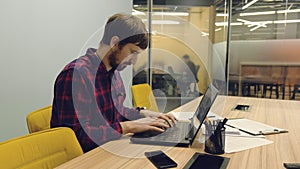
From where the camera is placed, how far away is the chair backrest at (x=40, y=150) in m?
0.90

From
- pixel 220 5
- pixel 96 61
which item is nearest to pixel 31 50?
pixel 96 61

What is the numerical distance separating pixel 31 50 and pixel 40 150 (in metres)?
1.63

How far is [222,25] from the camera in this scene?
4.45 m

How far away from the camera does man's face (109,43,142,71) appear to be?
57.8 inches

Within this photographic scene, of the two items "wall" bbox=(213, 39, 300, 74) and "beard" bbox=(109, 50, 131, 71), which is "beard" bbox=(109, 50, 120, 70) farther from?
"wall" bbox=(213, 39, 300, 74)

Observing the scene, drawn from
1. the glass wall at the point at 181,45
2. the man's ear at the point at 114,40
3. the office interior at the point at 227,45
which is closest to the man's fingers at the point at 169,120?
the man's ear at the point at 114,40

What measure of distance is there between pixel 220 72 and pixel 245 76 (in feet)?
1.30

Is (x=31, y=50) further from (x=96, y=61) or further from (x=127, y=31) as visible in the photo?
(x=127, y=31)

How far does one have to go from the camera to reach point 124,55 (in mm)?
1489

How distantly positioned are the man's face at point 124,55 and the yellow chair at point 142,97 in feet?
3.49

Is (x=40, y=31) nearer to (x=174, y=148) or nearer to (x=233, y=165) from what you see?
(x=174, y=148)

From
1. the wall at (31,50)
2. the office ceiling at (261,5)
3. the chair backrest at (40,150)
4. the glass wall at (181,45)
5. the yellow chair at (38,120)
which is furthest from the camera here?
the glass wall at (181,45)

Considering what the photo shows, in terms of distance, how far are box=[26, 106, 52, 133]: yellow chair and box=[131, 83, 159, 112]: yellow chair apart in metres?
1.11

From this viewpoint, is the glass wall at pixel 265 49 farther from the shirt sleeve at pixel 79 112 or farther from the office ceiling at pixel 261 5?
the shirt sleeve at pixel 79 112
